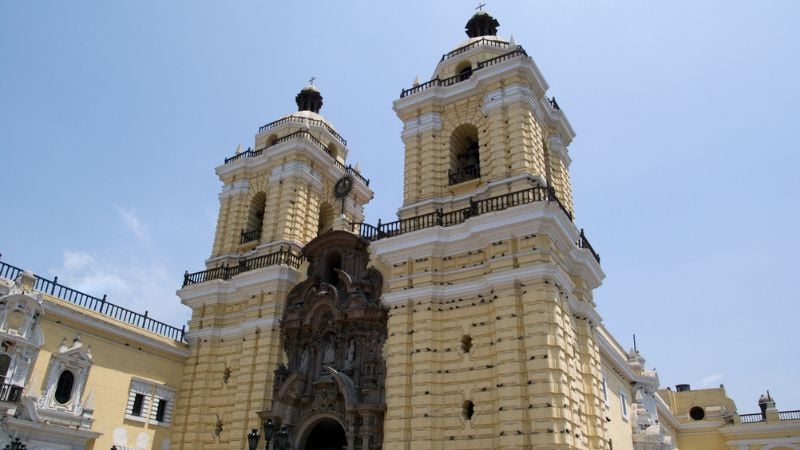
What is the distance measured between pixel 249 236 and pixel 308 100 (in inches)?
340

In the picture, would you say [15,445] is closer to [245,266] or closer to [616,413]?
[245,266]

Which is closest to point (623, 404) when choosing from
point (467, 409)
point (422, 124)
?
point (467, 409)

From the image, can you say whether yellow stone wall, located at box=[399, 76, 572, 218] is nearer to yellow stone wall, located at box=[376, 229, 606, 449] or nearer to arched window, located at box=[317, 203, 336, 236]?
yellow stone wall, located at box=[376, 229, 606, 449]

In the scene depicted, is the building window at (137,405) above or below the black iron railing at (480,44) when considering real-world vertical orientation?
below

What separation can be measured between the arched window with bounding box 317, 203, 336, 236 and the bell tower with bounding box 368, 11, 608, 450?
6.72 m

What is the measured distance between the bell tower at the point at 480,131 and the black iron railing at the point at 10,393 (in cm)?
1387

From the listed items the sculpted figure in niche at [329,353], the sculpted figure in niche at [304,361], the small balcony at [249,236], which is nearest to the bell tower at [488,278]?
the sculpted figure in niche at [329,353]

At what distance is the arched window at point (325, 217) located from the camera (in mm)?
30359

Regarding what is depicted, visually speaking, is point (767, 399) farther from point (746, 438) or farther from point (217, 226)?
point (217, 226)

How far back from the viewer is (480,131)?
23.7m

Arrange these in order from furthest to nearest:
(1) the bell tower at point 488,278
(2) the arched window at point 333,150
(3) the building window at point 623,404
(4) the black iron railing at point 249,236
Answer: (2) the arched window at point 333,150 → (4) the black iron railing at point 249,236 → (3) the building window at point 623,404 → (1) the bell tower at point 488,278

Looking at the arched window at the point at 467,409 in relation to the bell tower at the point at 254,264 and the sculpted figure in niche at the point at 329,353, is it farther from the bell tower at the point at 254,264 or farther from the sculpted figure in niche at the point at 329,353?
the bell tower at the point at 254,264

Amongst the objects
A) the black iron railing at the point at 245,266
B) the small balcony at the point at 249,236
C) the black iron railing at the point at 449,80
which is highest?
the black iron railing at the point at 449,80

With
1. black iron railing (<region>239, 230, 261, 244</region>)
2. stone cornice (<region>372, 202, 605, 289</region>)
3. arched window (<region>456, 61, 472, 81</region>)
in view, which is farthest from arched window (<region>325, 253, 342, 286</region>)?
arched window (<region>456, 61, 472, 81</region>)
